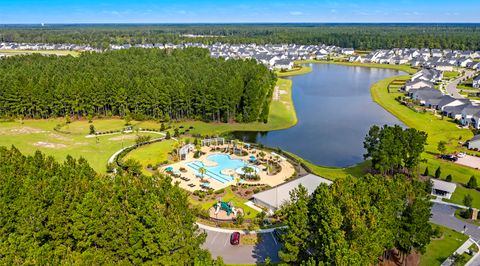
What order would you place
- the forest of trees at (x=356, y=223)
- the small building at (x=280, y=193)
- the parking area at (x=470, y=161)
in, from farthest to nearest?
the parking area at (x=470, y=161) → the small building at (x=280, y=193) → the forest of trees at (x=356, y=223)

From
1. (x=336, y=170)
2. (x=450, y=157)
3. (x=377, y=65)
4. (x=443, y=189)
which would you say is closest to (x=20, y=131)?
(x=336, y=170)

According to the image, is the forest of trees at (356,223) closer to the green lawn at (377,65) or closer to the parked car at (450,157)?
the parked car at (450,157)

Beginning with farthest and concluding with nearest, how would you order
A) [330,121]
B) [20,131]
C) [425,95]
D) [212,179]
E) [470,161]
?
[425,95] → [330,121] → [20,131] → [470,161] → [212,179]

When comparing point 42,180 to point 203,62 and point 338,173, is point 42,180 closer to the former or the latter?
point 338,173

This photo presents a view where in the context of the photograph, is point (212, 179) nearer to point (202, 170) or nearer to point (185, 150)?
point (202, 170)

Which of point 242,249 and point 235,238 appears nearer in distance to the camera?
point 242,249

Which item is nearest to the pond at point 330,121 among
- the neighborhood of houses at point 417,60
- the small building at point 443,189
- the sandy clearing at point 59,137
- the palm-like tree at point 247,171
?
the palm-like tree at point 247,171

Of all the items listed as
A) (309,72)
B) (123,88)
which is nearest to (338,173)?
(123,88)
